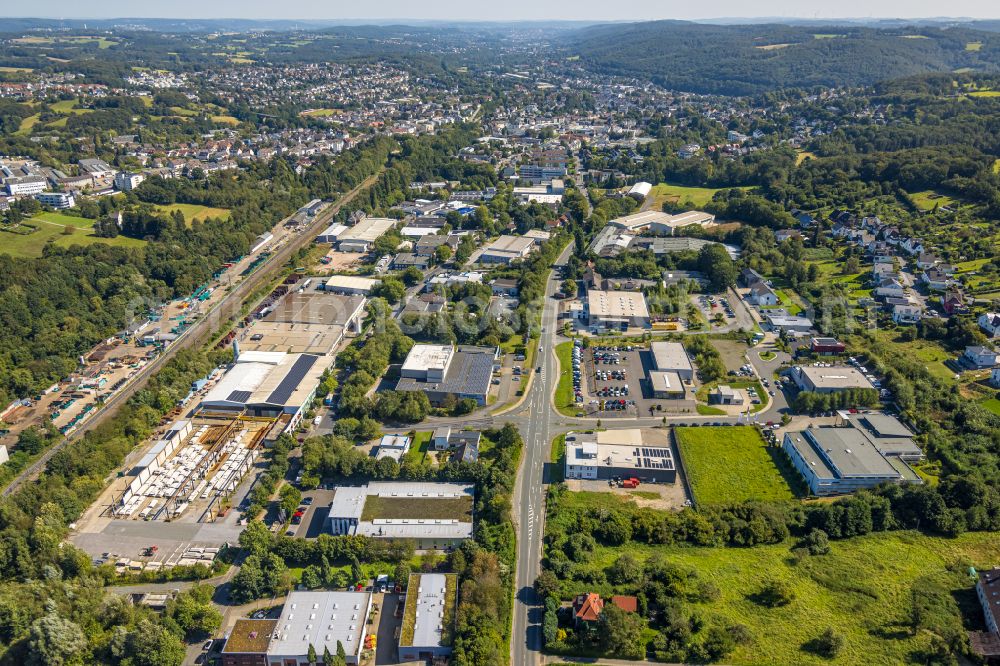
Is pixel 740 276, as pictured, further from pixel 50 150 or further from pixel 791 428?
pixel 50 150

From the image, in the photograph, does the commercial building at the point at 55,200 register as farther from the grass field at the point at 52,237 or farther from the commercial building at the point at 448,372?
the commercial building at the point at 448,372

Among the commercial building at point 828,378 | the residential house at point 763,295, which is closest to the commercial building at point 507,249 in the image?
the residential house at point 763,295

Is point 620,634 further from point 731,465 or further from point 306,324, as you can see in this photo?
point 306,324

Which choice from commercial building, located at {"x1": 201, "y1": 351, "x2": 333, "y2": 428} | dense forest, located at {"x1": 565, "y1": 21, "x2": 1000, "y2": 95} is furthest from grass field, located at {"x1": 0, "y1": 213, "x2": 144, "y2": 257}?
dense forest, located at {"x1": 565, "y1": 21, "x2": 1000, "y2": 95}

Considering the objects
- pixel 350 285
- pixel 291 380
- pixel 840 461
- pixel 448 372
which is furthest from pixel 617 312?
pixel 291 380

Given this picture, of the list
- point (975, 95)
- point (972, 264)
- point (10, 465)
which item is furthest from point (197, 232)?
point (975, 95)
